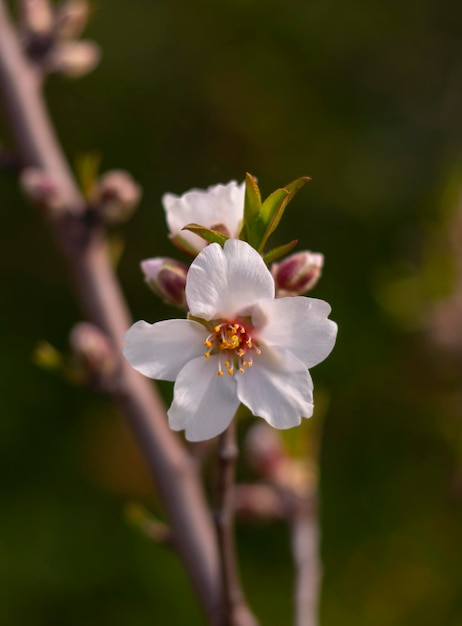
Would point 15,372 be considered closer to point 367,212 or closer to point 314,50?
point 367,212

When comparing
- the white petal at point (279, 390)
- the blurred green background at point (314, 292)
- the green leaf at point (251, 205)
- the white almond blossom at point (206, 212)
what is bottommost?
the blurred green background at point (314, 292)

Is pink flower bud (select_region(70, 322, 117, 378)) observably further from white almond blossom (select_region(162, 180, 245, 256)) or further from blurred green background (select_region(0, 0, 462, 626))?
blurred green background (select_region(0, 0, 462, 626))

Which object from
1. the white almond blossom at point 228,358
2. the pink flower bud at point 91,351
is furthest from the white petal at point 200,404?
the pink flower bud at point 91,351

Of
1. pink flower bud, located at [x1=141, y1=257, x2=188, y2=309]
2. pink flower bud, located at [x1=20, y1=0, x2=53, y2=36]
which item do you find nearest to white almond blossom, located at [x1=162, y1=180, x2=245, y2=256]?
pink flower bud, located at [x1=141, y1=257, x2=188, y2=309]

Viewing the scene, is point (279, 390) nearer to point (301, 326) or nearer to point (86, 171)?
point (301, 326)

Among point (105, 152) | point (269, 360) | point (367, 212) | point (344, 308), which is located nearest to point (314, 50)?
point (367, 212)

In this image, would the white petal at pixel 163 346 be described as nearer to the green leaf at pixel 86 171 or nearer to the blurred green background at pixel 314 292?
the green leaf at pixel 86 171
